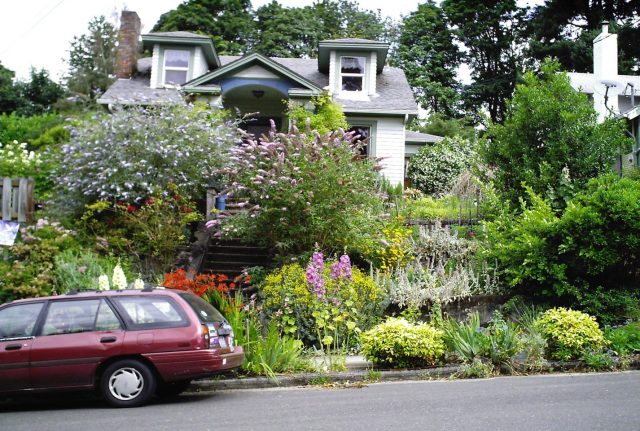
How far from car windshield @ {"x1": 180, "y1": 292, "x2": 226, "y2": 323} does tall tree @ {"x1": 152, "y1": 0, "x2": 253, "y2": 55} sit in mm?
32552

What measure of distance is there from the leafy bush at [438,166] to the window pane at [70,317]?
15577 mm

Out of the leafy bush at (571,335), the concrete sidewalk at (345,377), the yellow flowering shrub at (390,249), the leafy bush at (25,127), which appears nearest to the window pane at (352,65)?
the yellow flowering shrub at (390,249)

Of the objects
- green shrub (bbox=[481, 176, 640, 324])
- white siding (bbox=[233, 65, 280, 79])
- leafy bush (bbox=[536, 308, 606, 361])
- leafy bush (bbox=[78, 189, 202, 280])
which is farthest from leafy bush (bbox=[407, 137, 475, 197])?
leafy bush (bbox=[536, 308, 606, 361])

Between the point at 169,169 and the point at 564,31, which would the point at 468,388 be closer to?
the point at 169,169

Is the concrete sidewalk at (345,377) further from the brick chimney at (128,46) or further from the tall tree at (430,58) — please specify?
the tall tree at (430,58)

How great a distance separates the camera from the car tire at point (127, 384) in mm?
7848

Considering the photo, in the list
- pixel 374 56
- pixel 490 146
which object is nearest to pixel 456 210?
pixel 490 146

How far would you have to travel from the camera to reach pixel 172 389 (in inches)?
346

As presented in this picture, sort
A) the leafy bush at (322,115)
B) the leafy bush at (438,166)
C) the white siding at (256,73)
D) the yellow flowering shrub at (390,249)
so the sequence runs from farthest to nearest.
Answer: the leafy bush at (438,166) → the white siding at (256,73) → the leafy bush at (322,115) → the yellow flowering shrub at (390,249)

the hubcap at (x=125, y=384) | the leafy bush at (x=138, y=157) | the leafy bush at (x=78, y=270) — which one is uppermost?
the leafy bush at (x=138, y=157)

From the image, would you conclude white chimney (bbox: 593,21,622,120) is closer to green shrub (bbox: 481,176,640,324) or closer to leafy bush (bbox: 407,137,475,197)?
leafy bush (bbox: 407,137,475,197)

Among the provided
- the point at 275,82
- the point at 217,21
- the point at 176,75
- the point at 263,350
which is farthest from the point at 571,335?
the point at 217,21

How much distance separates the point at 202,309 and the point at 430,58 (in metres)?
35.0

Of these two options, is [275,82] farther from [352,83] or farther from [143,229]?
[143,229]
